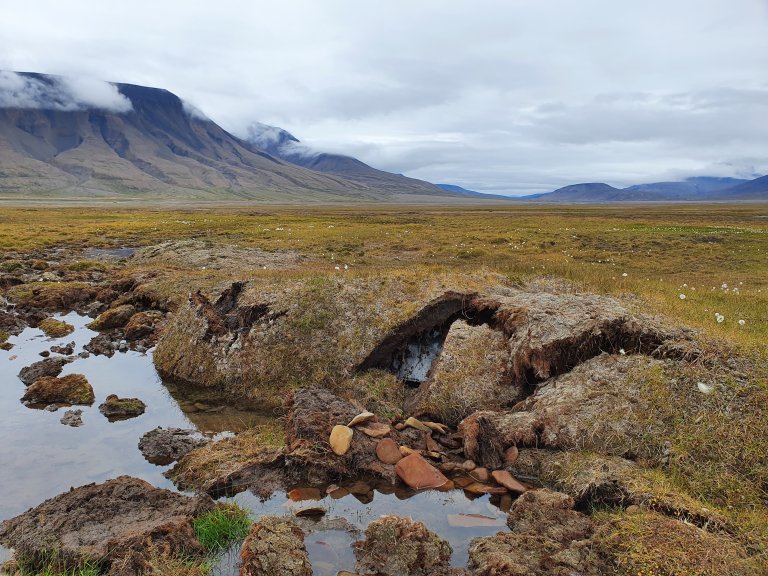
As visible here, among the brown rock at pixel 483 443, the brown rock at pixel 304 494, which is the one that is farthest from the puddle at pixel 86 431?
the brown rock at pixel 483 443

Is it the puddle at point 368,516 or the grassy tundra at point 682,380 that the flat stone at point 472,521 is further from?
the grassy tundra at point 682,380

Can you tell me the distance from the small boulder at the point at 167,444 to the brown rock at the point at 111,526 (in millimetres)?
2204

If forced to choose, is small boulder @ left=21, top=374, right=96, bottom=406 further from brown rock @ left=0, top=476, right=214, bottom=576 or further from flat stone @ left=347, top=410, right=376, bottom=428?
flat stone @ left=347, top=410, right=376, bottom=428

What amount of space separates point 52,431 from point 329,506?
27.5ft

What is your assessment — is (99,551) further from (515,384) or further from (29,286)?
(29,286)

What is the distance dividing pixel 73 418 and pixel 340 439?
320 inches

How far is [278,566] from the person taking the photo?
25.3ft

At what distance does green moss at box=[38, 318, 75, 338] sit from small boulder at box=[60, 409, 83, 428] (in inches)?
407

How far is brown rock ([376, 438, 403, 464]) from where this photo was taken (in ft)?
37.9

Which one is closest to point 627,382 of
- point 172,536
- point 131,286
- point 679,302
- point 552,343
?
point 552,343

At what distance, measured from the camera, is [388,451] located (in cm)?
→ 1166

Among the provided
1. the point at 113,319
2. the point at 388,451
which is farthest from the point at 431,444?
the point at 113,319

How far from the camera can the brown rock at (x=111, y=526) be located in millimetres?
7789

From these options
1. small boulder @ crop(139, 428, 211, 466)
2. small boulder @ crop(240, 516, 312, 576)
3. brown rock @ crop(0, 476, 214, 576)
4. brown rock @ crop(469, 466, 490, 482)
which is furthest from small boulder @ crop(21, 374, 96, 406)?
brown rock @ crop(469, 466, 490, 482)
